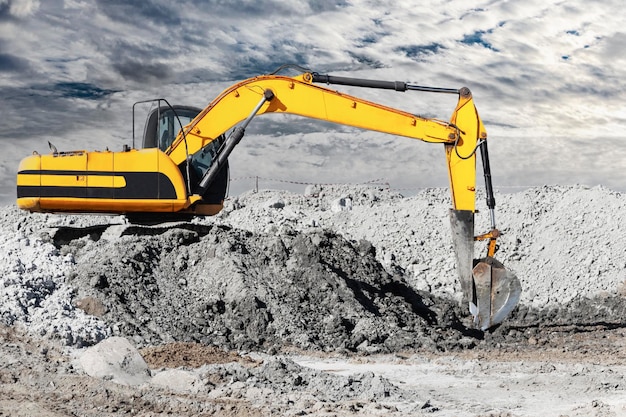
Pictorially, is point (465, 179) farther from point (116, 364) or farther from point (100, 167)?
point (100, 167)

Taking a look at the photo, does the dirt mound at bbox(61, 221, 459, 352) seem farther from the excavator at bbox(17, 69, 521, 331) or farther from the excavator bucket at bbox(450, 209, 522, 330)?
the excavator bucket at bbox(450, 209, 522, 330)

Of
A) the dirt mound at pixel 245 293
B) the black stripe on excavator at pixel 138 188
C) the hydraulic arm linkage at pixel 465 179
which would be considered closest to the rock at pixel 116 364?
the dirt mound at pixel 245 293

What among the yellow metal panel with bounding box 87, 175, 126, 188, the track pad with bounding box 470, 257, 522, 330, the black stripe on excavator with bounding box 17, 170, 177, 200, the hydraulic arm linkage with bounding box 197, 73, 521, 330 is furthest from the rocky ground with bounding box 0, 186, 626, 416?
the yellow metal panel with bounding box 87, 175, 126, 188

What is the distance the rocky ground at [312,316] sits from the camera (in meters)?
8.20

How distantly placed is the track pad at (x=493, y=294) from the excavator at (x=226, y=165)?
0.04ft

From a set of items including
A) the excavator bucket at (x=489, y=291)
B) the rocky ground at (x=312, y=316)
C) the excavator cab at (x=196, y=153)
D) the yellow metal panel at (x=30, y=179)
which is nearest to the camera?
the rocky ground at (x=312, y=316)

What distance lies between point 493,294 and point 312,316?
3266 millimetres

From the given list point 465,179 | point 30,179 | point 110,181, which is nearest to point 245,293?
point 110,181

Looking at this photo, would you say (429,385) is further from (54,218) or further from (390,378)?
(54,218)

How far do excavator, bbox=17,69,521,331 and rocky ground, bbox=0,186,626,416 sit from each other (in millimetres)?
1156

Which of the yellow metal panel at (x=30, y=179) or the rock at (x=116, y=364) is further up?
the yellow metal panel at (x=30, y=179)

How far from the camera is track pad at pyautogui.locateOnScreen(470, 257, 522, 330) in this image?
396 inches

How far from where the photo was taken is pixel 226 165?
12.0 meters

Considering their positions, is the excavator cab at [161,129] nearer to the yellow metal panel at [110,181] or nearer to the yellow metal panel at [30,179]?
the yellow metal panel at [110,181]
